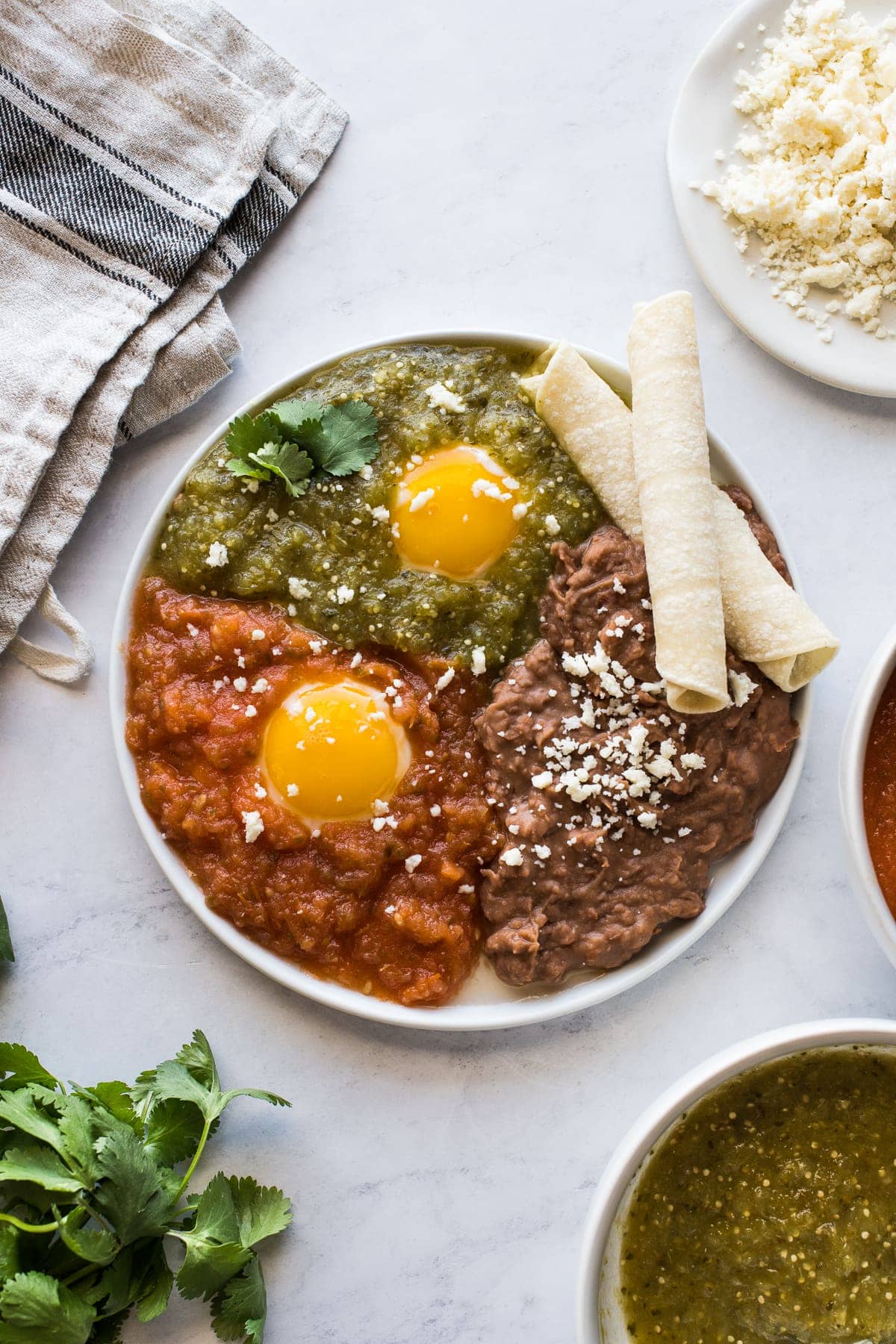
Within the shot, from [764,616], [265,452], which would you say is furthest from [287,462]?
[764,616]

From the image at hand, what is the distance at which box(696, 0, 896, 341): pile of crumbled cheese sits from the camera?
11.3ft

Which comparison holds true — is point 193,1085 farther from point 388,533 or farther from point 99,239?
point 99,239

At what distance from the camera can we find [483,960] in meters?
3.48

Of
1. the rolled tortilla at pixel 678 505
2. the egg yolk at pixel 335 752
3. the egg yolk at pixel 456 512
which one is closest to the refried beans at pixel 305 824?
the egg yolk at pixel 335 752

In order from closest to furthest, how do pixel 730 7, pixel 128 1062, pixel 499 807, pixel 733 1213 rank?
1. pixel 733 1213
2. pixel 499 807
3. pixel 128 1062
4. pixel 730 7

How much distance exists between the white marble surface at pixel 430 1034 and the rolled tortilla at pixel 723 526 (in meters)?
0.45

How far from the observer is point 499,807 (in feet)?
11.2

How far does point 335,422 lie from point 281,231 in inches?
34.9

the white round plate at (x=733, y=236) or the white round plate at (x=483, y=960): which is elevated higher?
the white round plate at (x=733, y=236)

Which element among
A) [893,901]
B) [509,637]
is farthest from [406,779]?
[893,901]

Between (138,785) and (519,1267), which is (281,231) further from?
(519,1267)

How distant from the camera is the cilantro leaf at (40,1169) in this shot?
10.0 feet

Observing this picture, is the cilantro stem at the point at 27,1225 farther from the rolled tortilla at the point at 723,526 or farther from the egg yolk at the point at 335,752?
the rolled tortilla at the point at 723,526

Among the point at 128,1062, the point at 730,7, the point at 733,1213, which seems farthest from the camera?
the point at 730,7
